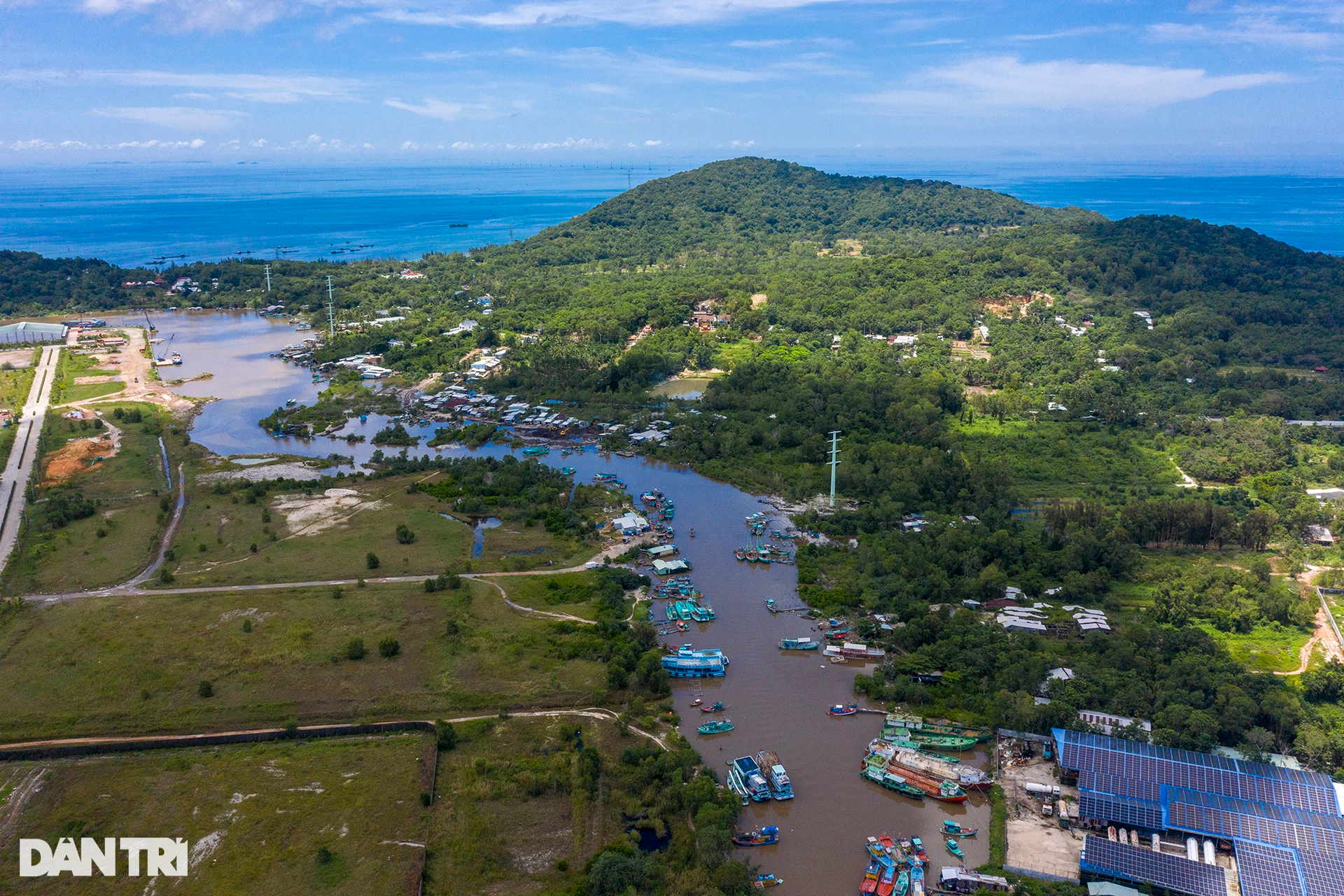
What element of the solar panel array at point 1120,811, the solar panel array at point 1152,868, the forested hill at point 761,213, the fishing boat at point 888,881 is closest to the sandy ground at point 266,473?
the fishing boat at point 888,881

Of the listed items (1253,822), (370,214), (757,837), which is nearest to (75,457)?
(757,837)

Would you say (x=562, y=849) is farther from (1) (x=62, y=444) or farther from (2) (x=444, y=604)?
(1) (x=62, y=444)

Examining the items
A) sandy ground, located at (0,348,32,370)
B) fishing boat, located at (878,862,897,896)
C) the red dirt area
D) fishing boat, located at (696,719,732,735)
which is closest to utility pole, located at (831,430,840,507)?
fishing boat, located at (696,719,732,735)

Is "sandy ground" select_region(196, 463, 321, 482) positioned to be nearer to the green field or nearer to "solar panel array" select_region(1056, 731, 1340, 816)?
the green field

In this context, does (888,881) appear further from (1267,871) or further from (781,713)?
(1267,871)

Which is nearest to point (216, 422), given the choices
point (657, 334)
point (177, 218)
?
point (657, 334)

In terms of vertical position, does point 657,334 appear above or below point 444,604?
above

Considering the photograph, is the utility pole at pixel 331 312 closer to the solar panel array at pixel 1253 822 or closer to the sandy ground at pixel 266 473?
the sandy ground at pixel 266 473
